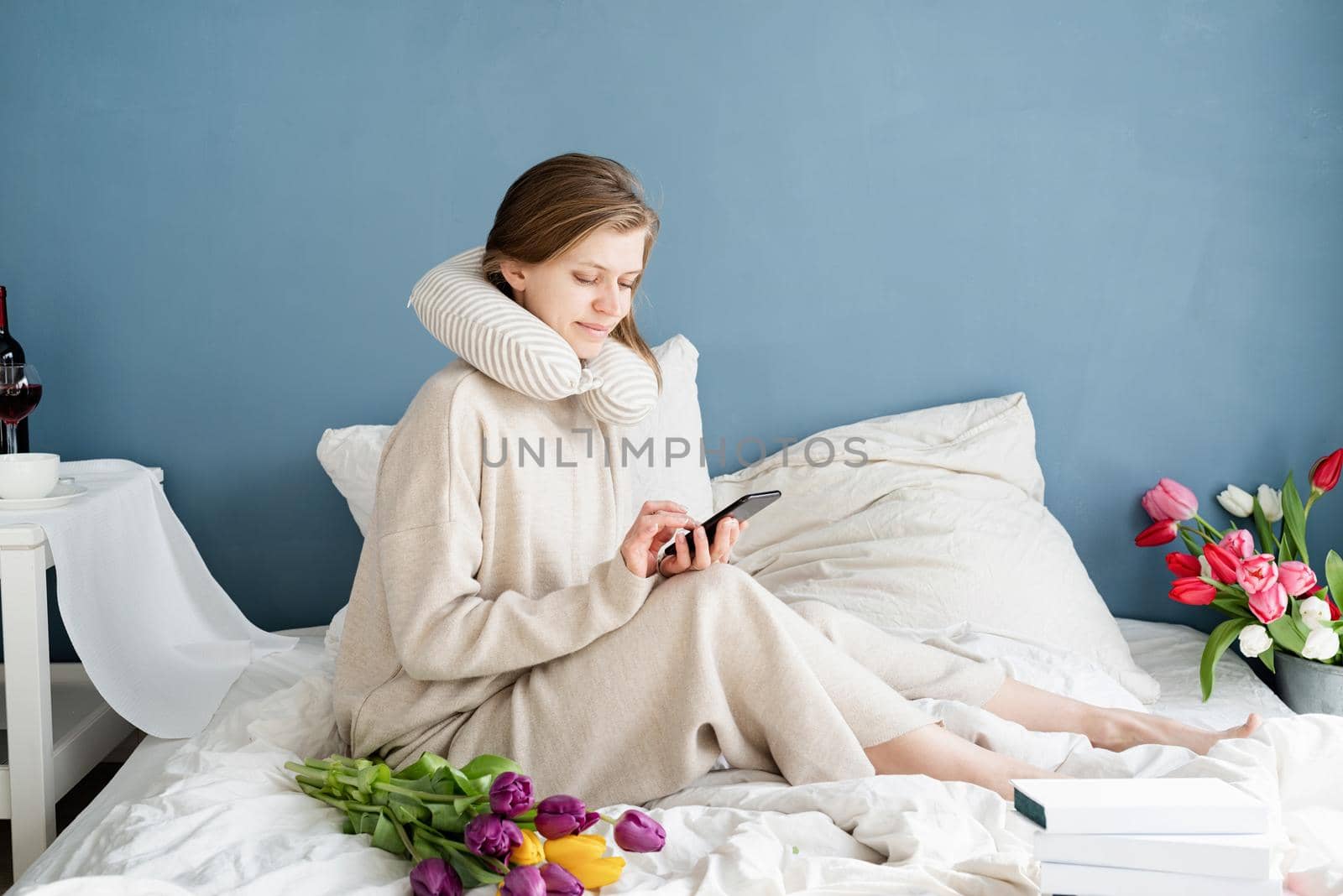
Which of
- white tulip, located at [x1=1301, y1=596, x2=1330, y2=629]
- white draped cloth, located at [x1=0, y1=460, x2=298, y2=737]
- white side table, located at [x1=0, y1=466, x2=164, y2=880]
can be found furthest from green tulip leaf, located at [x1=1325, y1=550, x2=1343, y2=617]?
white side table, located at [x1=0, y1=466, x2=164, y2=880]

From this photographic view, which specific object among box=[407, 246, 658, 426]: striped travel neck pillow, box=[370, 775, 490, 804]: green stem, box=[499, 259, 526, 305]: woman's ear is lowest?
box=[370, 775, 490, 804]: green stem

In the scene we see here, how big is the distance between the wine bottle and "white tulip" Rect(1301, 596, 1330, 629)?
2169mm

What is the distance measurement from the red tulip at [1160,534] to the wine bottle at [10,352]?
2.04 meters

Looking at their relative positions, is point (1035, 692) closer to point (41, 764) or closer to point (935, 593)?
point (935, 593)

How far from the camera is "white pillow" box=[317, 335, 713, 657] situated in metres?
2.06

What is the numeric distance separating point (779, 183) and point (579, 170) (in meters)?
0.86

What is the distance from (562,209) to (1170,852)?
99cm

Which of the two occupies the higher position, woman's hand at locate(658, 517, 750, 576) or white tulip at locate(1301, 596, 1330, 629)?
woman's hand at locate(658, 517, 750, 576)

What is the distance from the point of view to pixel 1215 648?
1.92m

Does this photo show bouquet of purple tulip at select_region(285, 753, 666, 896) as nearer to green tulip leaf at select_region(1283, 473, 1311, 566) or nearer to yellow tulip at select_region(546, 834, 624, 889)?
yellow tulip at select_region(546, 834, 624, 889)

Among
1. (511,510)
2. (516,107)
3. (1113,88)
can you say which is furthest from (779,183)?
(511,510)

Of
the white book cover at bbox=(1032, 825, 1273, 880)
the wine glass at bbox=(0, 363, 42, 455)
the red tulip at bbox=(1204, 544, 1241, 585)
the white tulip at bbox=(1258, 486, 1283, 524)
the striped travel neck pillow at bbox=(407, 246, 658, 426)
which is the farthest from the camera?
the white tulip at bbox=(1258, 486, 1283, 524)

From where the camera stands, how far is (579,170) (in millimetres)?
1483

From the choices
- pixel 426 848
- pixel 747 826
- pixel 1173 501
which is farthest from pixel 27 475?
pixel 1173 501
